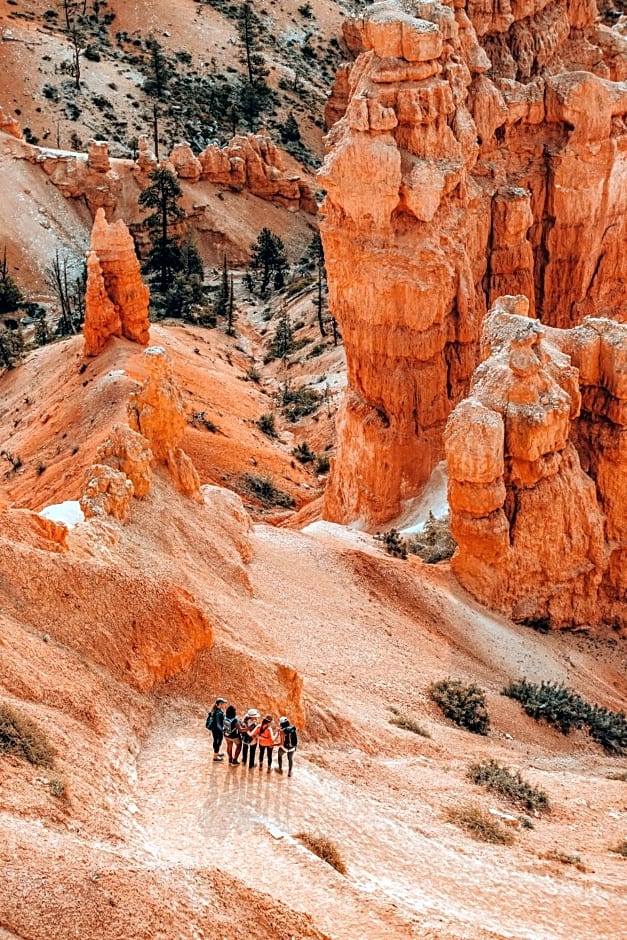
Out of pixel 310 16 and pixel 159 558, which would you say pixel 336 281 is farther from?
pixel 310 16

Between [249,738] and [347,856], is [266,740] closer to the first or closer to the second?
[249,738]

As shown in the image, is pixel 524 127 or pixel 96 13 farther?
pixel 96 13

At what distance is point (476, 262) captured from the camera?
116 feet

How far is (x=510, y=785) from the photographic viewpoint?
50.1ft

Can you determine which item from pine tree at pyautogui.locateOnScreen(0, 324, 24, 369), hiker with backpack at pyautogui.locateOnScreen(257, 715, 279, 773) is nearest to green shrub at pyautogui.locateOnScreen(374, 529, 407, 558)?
hiker with backpack at pyautogui.locateOnScreen(257, 715, 279, 773)

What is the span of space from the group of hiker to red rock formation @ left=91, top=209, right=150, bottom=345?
27494mm

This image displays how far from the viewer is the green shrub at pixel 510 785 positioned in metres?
15.0

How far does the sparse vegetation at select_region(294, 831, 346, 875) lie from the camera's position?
1077cm

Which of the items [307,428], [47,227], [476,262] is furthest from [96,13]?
[476,262]

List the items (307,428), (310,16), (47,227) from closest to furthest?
(307,428) < (47,227) < (310,16)

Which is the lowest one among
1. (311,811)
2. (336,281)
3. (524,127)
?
(311,811)

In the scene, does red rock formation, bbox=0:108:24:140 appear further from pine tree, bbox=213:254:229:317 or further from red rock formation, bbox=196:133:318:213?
pine tree, bbox=213:254:229:317

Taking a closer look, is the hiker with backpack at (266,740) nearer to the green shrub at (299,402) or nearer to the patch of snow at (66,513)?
the patch of snow at (66,513)

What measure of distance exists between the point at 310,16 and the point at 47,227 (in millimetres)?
46873
